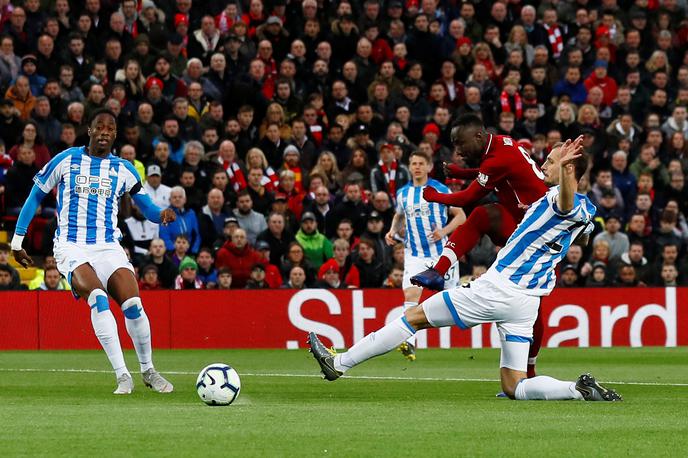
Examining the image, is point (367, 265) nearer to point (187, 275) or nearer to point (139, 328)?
point (187, 275)

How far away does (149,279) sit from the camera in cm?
1862

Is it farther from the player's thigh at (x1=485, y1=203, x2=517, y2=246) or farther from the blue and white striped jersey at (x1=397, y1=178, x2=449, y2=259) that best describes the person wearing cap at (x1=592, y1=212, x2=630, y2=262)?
the player's thigh at (x1=485, y1=203, x2=517, y2=246)

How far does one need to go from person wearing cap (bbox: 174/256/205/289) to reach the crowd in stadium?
0.08ft

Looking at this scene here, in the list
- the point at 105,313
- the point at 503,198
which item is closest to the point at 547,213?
the point at 503,198

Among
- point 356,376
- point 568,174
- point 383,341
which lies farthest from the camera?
point 356,376

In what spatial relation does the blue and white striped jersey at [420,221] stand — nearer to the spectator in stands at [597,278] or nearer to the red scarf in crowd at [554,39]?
the spectator in stands at [597,278]

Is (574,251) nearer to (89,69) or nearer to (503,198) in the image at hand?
(89,69)

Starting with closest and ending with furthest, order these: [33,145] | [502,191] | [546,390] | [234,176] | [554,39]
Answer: [546,390]
[502,191]
[33,145]
[234,176]
[554,39]

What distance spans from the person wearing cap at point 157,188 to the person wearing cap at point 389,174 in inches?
122

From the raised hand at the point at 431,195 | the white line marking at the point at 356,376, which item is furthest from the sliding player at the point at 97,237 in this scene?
the white line marking at the point at 356,376

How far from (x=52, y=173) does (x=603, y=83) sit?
14496 mm

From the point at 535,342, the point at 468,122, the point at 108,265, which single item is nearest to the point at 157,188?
the point at 108,265

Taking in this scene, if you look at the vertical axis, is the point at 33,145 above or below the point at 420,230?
above

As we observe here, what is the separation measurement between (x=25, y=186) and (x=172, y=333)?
2.88 metres
